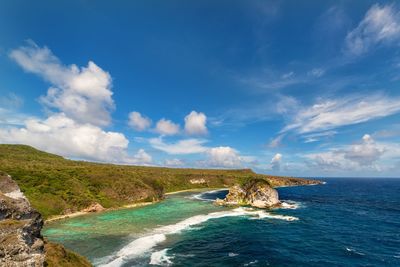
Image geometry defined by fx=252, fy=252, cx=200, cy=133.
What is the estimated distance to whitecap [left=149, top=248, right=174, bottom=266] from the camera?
46881 mm

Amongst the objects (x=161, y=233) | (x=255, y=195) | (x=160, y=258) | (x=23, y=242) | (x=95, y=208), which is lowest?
(x=160, y=258)

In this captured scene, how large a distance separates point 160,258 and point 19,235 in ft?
103

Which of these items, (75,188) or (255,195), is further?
(255,195)

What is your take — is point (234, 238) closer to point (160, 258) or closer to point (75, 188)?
point (160, 258)

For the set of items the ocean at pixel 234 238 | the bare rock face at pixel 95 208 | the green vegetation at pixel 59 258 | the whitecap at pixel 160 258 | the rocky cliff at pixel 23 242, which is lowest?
the whitecap at pixel 160 258

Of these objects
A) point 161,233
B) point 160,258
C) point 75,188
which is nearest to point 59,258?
point 160,258

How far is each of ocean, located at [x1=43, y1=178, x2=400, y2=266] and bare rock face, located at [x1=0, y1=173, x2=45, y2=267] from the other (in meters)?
25.0

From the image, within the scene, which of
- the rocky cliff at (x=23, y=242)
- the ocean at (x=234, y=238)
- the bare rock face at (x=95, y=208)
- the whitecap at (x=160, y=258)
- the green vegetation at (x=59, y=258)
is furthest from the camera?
the bare rock face at (x=95, y=208)

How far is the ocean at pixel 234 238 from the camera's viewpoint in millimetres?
49188

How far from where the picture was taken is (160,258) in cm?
4944

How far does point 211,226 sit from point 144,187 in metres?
69.5

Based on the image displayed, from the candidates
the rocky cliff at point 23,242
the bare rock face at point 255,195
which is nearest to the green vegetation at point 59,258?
the rocky cliff at point 23,242

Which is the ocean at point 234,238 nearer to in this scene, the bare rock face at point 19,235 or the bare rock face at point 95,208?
the bare rock face at point 95,208

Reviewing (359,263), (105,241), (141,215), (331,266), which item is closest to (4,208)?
(105,241)
